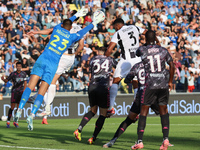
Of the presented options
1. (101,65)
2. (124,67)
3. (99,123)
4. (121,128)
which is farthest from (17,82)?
(121,128)

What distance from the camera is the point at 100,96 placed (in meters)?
10.3

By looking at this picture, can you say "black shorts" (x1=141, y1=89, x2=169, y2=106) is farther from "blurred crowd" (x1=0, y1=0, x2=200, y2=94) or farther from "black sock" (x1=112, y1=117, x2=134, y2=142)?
"blurred crowd" (x1=0, y1=0, x2=200, y2=94)

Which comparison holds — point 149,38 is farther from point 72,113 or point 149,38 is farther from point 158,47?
point 72,113

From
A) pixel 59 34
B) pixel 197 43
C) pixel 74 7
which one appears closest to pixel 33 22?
pixel 74 7

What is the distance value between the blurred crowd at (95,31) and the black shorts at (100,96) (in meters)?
9.97

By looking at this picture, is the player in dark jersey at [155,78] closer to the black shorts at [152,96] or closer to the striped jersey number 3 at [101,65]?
the black shorts at [152,96]

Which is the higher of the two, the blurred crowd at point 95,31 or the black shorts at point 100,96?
the blurred crowd at point 95,31

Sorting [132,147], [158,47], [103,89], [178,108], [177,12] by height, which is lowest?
[178,108]

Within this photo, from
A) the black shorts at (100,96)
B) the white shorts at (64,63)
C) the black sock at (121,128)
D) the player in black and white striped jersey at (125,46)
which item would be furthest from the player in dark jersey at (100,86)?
the white shorts at (64,63)

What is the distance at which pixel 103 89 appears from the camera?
408 inches

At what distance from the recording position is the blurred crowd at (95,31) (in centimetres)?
2102

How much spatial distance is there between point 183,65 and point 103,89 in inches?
527

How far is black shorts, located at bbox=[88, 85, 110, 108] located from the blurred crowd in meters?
9.97

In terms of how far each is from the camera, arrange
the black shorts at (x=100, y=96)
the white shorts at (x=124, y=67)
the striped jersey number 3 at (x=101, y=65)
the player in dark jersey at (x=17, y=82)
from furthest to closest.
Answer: the player in dark jersey at (x=17, y=82)
the white shorts at (x=124, y=67)
the striped jersey number 3 at (x=101, y=65)
the black shorts at (x=100, y=96)
